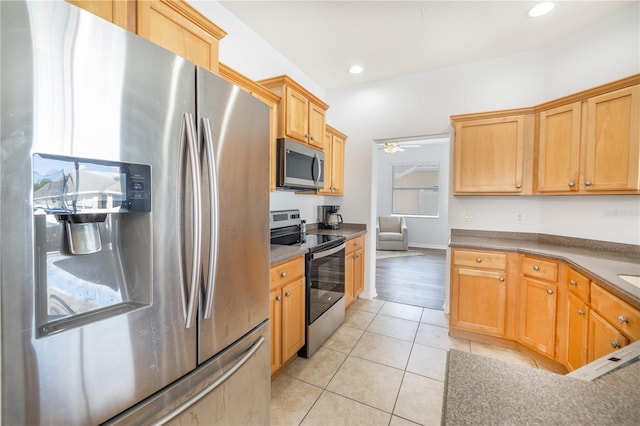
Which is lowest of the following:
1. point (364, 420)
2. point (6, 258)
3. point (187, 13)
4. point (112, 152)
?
point (364, 420)

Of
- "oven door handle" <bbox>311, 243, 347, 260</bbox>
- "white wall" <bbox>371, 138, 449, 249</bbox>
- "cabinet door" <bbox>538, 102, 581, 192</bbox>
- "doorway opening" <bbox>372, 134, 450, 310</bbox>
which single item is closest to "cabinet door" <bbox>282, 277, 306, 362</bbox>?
"oven door handle" <bbox>311, 243, 347, 260</bbox>

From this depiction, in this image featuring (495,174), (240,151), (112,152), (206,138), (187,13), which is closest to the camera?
(112,152)

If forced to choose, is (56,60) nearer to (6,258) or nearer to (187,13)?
(6,258)

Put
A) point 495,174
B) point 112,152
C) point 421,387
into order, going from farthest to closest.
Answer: point 495,174 < point 421,387 < point 112,152

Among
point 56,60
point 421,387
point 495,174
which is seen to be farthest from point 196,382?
point 495,174

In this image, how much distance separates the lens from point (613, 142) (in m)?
2.13

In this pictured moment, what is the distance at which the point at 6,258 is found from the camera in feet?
2.03

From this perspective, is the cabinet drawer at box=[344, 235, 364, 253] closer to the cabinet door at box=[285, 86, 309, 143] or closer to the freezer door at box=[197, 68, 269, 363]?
the cabinet door at box=[285, 86, 309, 143]

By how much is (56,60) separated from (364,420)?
84.9 inches

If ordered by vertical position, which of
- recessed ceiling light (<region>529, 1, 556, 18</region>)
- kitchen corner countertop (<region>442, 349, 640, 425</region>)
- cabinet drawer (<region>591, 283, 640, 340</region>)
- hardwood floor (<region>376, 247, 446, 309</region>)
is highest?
recessed ceiling light (<region>529, 1, 556, 18</region>)

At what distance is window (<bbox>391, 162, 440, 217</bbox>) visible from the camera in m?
7.49

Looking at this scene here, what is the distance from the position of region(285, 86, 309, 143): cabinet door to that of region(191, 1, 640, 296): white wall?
536mm

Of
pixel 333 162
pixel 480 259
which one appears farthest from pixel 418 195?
pixel 480 259

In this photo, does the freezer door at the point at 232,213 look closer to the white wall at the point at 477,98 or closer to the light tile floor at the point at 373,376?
the light tile floor at the point at 373,376
